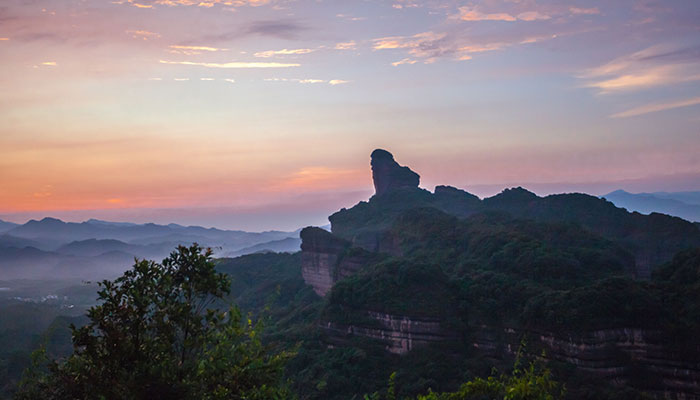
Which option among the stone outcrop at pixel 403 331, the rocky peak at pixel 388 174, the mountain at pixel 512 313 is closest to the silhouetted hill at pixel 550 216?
the mountain at pixel 512 313

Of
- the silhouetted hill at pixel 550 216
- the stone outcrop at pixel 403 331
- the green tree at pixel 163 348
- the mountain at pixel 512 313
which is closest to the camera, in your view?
the green tree at pixel 163 348

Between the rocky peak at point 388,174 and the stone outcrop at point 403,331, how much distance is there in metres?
84.4

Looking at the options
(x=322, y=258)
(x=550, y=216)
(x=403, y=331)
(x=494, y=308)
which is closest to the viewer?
(x=494, y=308)

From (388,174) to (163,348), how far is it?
402 feet

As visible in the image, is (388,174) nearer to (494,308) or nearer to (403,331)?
(403,331)

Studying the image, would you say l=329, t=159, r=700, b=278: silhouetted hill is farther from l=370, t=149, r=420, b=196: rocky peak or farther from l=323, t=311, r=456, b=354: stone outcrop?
l=323, t=311, r=456, b=354: stone outcrop

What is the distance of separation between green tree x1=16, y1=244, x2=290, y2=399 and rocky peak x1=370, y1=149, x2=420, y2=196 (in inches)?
4687

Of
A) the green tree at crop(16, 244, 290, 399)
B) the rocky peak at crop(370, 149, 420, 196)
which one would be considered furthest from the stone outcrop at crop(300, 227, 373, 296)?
the green tree at crop(16, 244, 290, 399)

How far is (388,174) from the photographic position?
13562 cm

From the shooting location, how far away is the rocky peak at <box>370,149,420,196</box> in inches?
5335

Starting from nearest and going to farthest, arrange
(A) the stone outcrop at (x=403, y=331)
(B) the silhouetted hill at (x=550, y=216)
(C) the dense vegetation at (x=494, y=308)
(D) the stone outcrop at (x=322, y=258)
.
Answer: (C) the dense vegetation at (x=494, y=308)
(A) the stone outcrop at (x=403, y=331)
(B) the silhouetted hill at (x=550, y=216)
(D) the stone outcrop at (x=322, y=258)

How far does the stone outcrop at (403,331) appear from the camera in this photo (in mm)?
49094

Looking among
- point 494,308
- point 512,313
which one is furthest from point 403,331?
point 512,313

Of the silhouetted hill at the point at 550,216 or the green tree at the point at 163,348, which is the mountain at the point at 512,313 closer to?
the silhouetted hill at the point at 550,216
